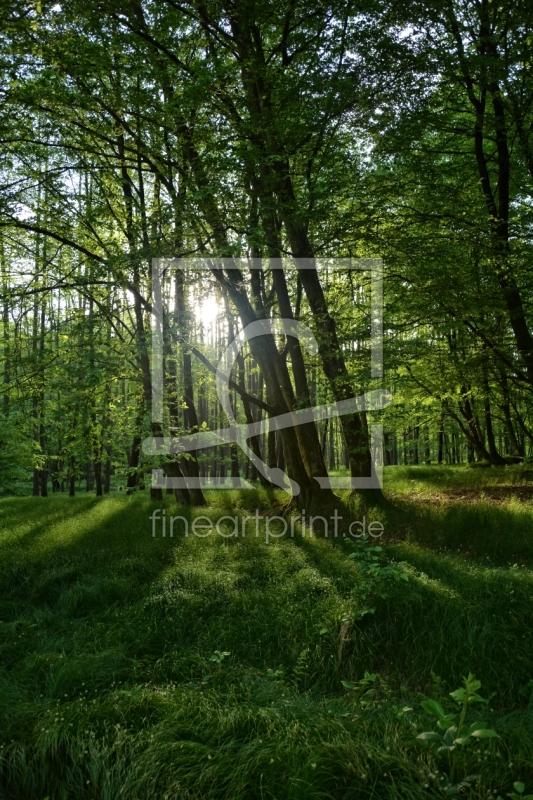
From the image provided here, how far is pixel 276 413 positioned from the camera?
1029cm

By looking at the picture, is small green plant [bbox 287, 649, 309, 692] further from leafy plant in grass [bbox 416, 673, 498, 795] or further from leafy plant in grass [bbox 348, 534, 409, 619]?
leafy plant in grass [bbox 416, 673, 498, 795]

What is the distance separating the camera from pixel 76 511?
12516 mm

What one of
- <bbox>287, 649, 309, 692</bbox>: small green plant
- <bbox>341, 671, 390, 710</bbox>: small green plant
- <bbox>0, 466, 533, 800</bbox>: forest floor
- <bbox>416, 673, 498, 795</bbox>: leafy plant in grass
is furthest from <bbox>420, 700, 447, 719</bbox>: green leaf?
<bbox>287, 649, 309, 692</bbox>: small green plant

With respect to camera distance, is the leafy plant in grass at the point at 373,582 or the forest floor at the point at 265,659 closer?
the forest floor at the point at 265,659

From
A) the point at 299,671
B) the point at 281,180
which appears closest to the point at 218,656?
the point at 299,671

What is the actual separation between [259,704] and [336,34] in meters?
8.89

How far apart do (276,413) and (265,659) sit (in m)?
5.84

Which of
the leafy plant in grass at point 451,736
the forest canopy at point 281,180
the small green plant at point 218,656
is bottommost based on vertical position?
the small green plant at point 218,656

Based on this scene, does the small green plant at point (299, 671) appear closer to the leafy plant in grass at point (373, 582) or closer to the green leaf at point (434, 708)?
the leafy plant in grass at point (373, 582)

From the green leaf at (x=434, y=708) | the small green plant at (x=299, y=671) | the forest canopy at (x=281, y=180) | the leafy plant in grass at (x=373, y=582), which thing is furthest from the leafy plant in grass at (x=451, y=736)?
the forest canopy at (x=281, y=180)

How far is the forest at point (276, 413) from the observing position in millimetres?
3273

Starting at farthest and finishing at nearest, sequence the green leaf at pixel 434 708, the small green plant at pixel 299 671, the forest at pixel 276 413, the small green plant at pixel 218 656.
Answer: the small green plant at pixel 218 656, the small green plant at pixel 299 671, the forest at pixel 276 413, the green leaf at pixel 434 708

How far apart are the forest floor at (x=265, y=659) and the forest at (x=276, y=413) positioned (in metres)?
0.03

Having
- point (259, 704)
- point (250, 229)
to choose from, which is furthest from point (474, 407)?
point (259, 704)
